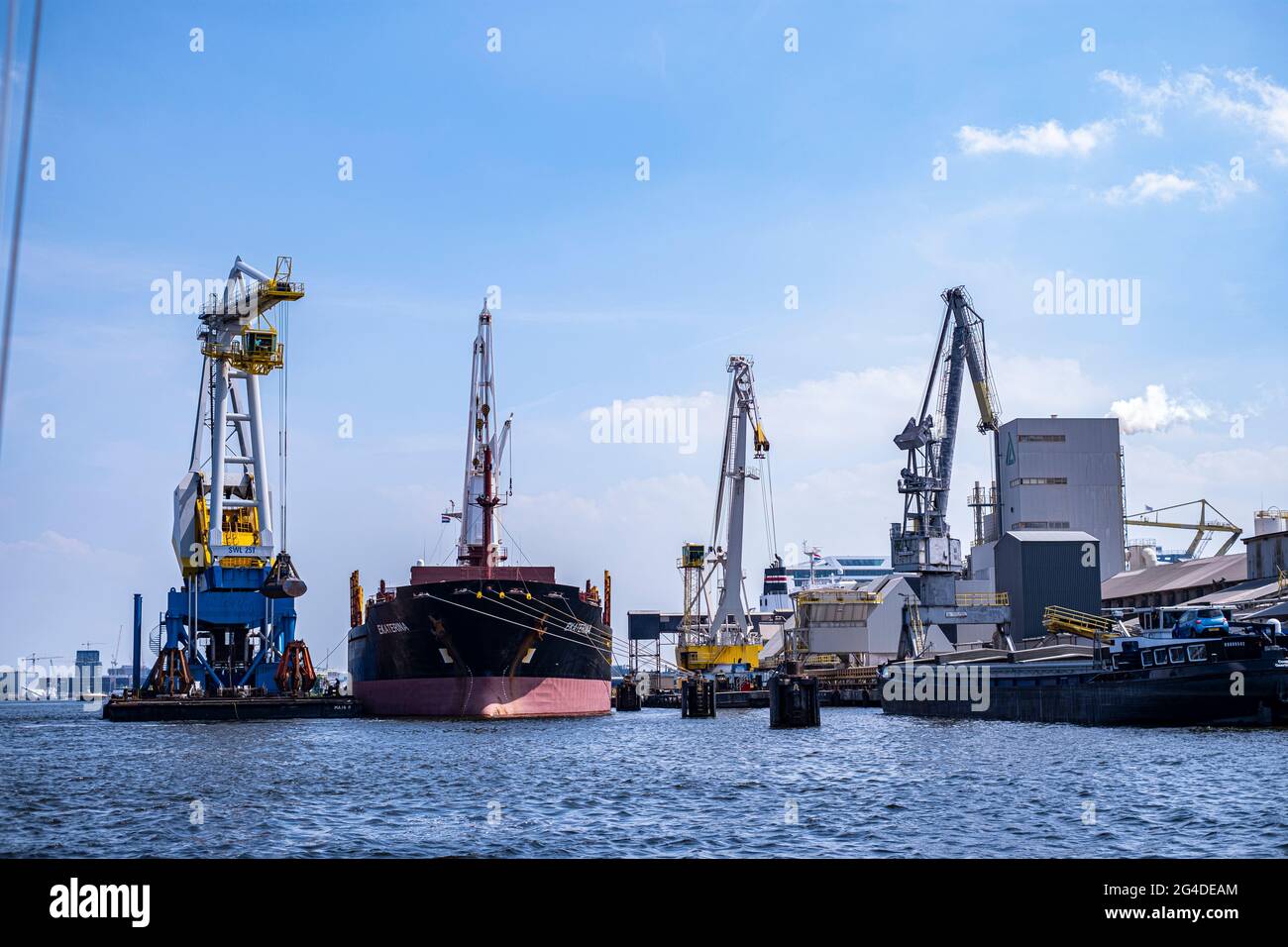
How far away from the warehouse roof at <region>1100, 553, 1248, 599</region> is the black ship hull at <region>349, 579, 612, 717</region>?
4934 cm

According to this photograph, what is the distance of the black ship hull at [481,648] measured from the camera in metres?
62.4

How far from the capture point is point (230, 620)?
69375 millimetres

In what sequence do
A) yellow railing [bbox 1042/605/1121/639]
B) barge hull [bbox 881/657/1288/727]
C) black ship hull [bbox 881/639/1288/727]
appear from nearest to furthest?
barge hull [bbox 881/657/1288/727]
black ship hull [bbox 881/639/1288/727]
yellow railing [bbox 1042/605/1121/639]

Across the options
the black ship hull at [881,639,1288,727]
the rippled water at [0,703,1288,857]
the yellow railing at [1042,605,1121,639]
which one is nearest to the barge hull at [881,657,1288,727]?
the black ship hull at [881,639,1288,727]

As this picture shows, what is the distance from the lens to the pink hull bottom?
62656 millimetres

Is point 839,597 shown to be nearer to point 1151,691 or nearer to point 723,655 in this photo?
point 723,655

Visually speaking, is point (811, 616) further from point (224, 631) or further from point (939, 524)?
point (224, 631)

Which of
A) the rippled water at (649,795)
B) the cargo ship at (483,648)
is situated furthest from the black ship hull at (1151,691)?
the cargo ship at (483,648)

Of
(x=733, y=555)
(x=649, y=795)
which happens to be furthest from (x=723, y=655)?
(x=649, y=795)

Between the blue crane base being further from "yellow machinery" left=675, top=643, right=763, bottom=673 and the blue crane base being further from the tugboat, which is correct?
"yellow machinery" left=675, top=643, right=763, bottom=673

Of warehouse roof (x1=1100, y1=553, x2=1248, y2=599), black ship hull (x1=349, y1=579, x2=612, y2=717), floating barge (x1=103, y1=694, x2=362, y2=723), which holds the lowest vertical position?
floating barge (x1=103, y1=694, x2=362, y2=723)

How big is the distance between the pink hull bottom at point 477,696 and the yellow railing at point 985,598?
3587 centimetres

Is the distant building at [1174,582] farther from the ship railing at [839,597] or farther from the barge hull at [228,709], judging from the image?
the barge hull at [228,709]
